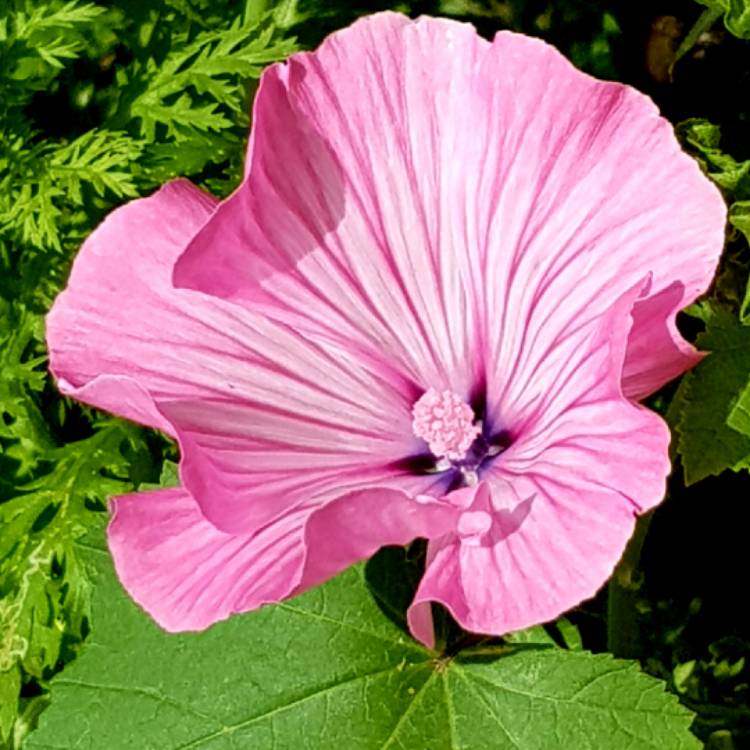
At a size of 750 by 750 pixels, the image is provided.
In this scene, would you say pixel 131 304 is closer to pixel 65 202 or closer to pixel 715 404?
pixel 715 404

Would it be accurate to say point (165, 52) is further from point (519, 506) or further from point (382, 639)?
point (519, 506)

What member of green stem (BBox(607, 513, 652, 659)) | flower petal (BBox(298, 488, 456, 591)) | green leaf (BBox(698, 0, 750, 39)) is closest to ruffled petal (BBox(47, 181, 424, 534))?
→ flower petal (BBox(298, 488, 456, 591))

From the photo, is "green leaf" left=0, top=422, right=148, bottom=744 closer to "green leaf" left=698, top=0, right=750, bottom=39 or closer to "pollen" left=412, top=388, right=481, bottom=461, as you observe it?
"pollen" left=412, top=388, right=481, bottom=461

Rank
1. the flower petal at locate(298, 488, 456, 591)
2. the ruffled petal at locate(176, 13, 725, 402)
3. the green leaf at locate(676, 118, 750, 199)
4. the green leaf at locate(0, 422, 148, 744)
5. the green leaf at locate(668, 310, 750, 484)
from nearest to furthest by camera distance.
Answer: the flower petal at locate(298, 488, 456, 591)
the ruffled petal at locate(176, 13, 725, 402)
the green leaf at locate(668, 310, 750, 484)
the green leaf at locate(676, 118, 750, 199)
the green leaf at locate(0, 422, 148, 744)

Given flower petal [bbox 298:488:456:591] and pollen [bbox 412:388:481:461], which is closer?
flower petal [bbox 298:488:456:591]

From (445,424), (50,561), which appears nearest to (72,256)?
(50,561)

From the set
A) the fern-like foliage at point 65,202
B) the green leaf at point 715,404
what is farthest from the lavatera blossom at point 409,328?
the fern-like foliage at point 65,202

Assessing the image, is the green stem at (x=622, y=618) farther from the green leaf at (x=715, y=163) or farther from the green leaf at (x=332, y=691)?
the green leaf at (x=715, y=163)
